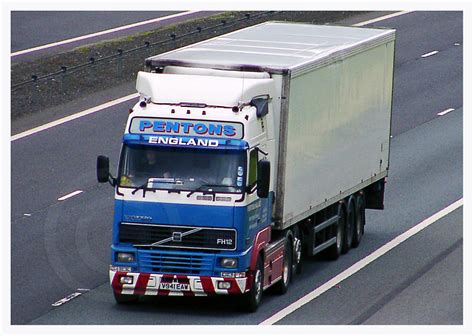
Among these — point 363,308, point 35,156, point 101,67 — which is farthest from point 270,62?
point 101,67

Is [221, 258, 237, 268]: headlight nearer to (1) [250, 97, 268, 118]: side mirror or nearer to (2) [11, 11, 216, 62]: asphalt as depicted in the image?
(1) [250, 97, 268, 118]: side mirror

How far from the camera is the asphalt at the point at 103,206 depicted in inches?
919

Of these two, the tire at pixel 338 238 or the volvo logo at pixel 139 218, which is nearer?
the volvo logo at pixel 139 218

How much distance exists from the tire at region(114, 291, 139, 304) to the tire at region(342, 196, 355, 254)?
581cm

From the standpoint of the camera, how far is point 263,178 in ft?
74.4

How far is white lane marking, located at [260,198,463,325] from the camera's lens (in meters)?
23.3

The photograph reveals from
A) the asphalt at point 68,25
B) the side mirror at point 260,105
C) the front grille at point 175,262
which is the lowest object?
the front grille at point 175,262

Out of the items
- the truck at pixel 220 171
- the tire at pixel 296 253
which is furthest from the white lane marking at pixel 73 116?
the tire at pixel 296 253

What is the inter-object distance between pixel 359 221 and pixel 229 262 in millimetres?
6898

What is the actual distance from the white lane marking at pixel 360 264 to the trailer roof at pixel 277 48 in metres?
3.75

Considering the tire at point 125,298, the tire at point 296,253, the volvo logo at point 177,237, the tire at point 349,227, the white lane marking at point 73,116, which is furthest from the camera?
the white lane marking at point 73,116

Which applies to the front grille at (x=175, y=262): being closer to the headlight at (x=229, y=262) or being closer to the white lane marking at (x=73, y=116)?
the headlight at (x=229, y=262)

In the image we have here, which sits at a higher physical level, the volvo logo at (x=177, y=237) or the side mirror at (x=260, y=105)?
Result: the side mirror at (x=260, y=105)

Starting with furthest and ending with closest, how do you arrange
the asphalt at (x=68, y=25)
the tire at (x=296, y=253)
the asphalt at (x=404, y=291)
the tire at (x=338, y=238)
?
the asphalt at (x=68, y=25) < the tire at (x=338, y=238) < the tire at (x=296, y=253) < the asphalt at (x=404, y=291)
